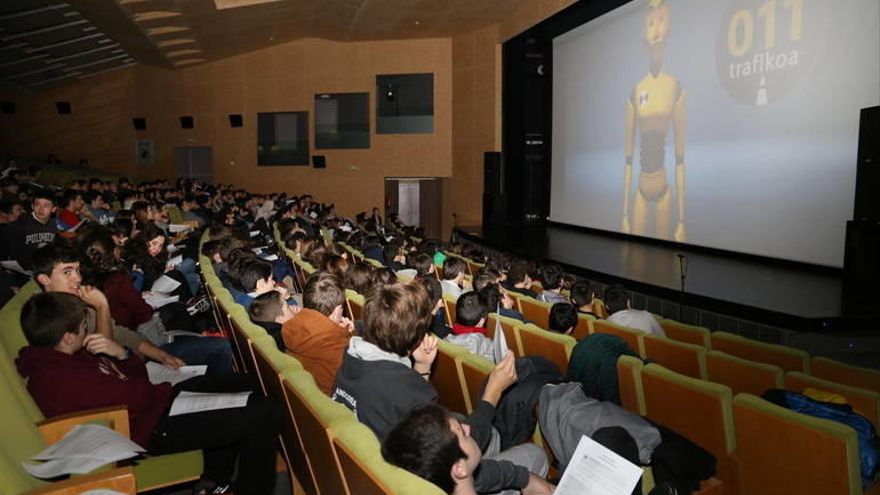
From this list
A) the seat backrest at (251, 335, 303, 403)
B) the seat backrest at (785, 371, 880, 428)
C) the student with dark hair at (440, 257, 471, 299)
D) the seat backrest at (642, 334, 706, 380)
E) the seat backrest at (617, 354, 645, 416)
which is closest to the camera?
the seat backrest at (251, 335, 303, 403)

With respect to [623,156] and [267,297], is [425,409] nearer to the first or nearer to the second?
[267,297]

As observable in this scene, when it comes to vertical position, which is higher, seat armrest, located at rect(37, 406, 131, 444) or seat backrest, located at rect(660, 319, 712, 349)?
seat armrest, located at rect(37, 406, 131, 444)

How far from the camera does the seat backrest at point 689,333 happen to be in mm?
4578

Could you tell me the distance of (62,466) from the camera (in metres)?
2.18

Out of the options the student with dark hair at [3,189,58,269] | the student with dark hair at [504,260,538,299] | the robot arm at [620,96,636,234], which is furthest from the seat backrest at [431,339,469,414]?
the robot arm at [620,96,636,234]

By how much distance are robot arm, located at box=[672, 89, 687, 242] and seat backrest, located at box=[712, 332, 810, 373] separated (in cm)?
568

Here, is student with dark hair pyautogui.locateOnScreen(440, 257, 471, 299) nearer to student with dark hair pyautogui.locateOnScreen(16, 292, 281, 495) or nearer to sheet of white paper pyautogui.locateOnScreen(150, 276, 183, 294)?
sheet of white paper pyautogui.locateOnScreen(150, 276, 183, 294)

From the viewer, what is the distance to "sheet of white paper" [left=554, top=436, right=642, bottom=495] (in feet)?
5.92

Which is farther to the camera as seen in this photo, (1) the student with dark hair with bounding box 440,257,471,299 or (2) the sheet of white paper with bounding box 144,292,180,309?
(1) the student with dark hair with bounding box 440,257,471,299

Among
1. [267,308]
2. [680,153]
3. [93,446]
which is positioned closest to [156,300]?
[267,308]

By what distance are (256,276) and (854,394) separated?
3402 millimetres

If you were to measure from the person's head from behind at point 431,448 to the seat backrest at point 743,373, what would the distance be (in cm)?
218

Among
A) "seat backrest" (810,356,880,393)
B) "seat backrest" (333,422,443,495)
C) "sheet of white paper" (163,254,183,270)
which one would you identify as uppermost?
"seat backrest" (333,422,443,495)

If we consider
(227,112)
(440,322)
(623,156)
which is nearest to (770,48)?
(623,156)
